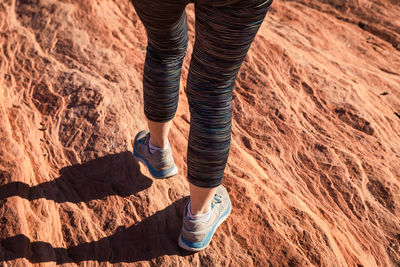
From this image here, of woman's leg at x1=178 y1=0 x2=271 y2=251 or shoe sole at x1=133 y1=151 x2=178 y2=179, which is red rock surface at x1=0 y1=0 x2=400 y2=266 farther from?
woman's leg at x1=178 y1=0 x2=271 y2=251

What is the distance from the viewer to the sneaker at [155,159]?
2.29 meters

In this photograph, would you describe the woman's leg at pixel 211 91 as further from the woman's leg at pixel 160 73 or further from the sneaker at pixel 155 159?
the sneaker at pixel 155 159

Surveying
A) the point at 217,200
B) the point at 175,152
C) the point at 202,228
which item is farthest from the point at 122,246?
the point at 175,152

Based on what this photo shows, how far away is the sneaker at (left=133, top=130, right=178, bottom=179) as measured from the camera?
2.29m

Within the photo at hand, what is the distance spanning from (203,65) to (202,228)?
940 millimetres

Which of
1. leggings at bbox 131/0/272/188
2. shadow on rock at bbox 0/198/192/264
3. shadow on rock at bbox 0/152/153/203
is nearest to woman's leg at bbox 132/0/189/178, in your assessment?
leggings at bbox 131/0/272/188

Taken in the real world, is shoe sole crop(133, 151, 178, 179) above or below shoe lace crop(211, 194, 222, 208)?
below

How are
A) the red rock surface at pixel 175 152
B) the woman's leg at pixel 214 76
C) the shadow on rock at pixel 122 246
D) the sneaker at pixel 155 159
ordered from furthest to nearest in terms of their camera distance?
1. the sneaker at pixel 155 159
2. the red rock surface at pixel 175 152
3. the shadow on rock at pixel 122 246
4. the woman's leg at pixel 214 76

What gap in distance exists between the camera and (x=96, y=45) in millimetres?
3406

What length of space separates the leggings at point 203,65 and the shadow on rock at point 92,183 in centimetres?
56

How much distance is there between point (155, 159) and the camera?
2.31 metres

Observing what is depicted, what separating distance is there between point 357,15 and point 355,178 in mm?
3112

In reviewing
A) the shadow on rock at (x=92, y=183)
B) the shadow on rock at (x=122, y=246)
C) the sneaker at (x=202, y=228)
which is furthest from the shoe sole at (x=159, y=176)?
the sneaker at (x=202, y=228)

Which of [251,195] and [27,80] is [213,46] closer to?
[251,195]
